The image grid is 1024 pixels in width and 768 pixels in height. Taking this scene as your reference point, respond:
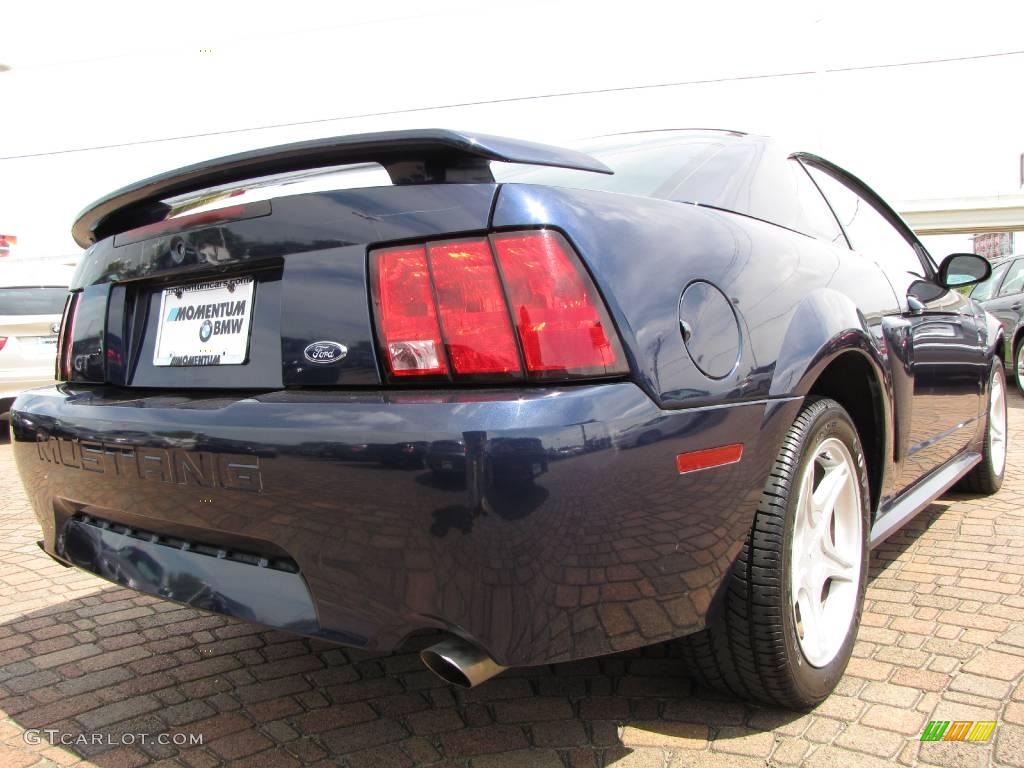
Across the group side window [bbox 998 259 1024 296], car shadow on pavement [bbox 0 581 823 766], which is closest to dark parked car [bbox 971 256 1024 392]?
side window [bbox 998 259 1024 296]

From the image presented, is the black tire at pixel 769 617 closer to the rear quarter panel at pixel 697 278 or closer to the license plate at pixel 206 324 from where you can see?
the rear quarter panel at pixel 697 278

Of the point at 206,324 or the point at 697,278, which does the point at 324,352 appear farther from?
the point at 697,278

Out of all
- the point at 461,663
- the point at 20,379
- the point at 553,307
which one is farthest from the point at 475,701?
the point at 20,379

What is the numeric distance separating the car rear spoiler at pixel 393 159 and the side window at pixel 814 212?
37.5 inches

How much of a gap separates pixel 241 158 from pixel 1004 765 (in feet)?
6.77

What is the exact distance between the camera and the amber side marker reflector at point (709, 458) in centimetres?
155

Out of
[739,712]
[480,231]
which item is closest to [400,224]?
[480,231]

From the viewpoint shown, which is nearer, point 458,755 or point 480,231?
point 480,231

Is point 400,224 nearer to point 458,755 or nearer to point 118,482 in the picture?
point 118,482

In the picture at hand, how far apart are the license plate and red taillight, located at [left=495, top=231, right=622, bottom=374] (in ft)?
2.03

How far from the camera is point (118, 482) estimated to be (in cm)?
182

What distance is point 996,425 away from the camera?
13.7ft

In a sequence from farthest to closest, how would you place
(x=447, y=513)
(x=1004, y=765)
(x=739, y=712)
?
(x=739, y=712) → (x=1004, y=765) → (x=447, y=513)

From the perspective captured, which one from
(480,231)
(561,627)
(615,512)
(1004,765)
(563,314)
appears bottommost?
(1004,765)
